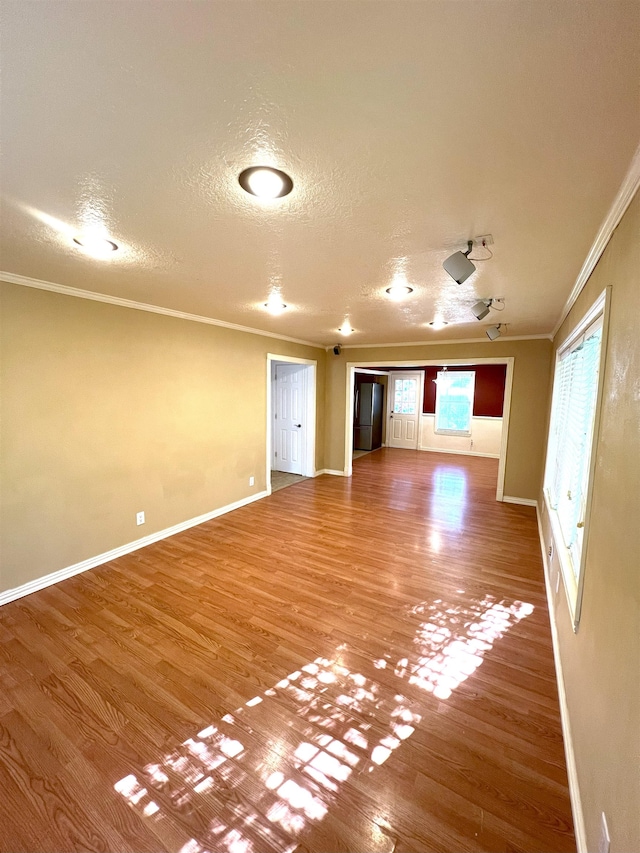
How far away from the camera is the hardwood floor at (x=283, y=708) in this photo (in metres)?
1.30

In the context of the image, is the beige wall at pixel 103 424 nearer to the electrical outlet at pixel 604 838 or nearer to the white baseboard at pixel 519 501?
the electrical outlet at pixel 604 838

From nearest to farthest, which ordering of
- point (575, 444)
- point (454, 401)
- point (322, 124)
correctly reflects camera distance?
point (322, 124)
point (575, 444)
point (454, 401)

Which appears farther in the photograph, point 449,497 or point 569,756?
point 449,497

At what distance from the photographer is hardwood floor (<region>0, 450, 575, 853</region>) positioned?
4.26ft

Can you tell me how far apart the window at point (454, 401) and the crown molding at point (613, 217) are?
611cm

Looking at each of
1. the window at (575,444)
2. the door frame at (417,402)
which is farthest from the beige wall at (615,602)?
the door frame at (417,402)

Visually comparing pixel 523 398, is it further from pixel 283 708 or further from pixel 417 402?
pixel 283 708

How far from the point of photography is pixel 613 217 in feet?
4.73

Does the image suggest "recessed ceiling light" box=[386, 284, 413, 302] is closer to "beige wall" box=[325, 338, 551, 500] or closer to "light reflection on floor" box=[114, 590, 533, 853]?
"light reflection on floor" box=[114, 590, 533, 853]

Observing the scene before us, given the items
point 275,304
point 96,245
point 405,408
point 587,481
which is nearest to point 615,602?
point 587,481

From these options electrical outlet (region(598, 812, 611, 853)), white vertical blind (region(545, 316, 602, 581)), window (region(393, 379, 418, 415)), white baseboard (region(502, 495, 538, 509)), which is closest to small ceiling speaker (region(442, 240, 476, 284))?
white vertical blind (region(545, 316, 602, 581))

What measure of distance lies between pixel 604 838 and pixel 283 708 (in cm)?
129

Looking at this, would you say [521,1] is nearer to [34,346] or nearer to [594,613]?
[594,613]

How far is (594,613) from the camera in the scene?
1.34m
